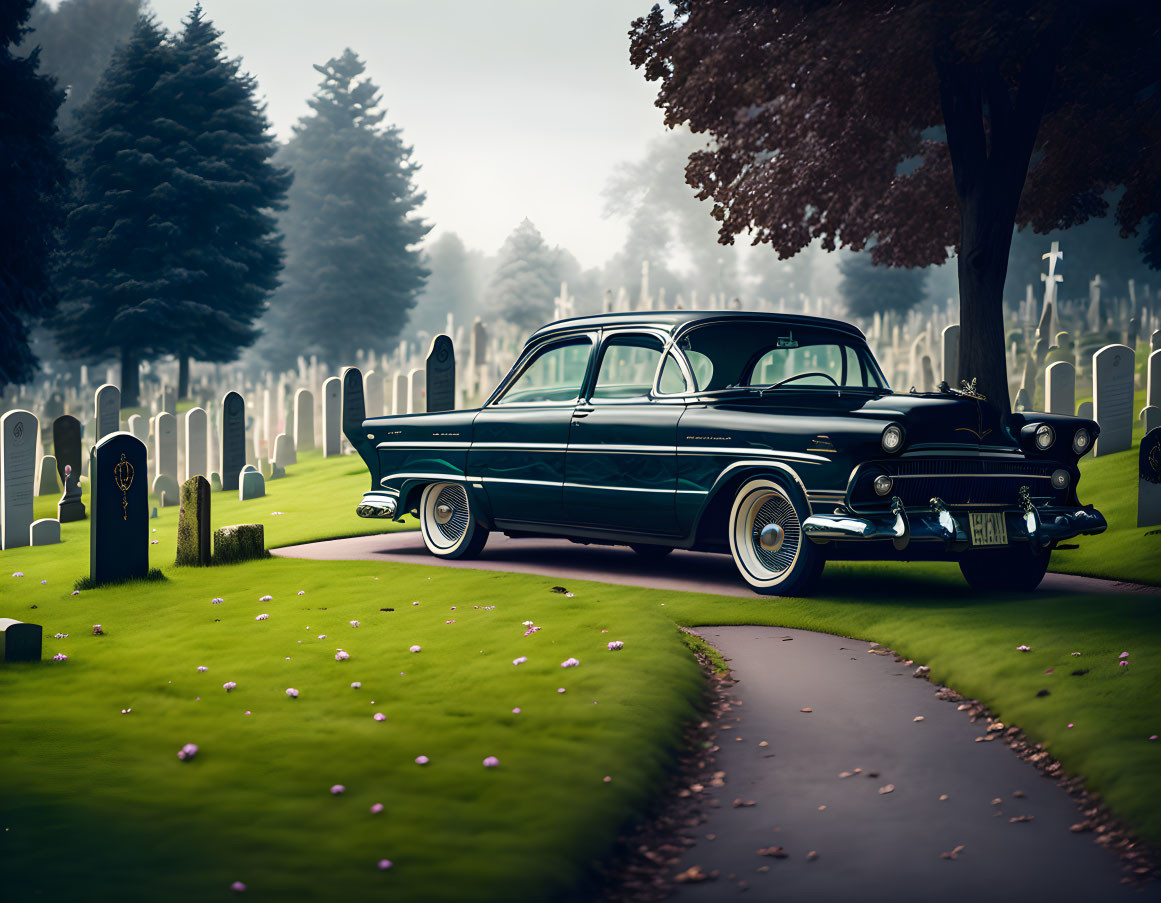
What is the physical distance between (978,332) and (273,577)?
342 inches

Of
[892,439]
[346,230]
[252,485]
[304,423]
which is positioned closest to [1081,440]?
[892,439]

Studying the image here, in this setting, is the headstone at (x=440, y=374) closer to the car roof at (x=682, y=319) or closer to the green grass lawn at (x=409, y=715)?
the car roof at (x=682, y=319)

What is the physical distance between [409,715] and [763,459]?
338 cm

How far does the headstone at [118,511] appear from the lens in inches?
382

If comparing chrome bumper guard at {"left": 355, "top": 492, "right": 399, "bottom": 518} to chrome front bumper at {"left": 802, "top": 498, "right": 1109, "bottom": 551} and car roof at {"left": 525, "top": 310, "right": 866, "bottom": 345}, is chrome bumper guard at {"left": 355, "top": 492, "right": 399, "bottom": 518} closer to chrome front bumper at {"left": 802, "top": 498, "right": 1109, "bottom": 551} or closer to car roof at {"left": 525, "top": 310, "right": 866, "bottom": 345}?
car roof at {"left": 525, "top": 310, "right": 866, "bottom": 345}

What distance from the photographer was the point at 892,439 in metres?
7.71

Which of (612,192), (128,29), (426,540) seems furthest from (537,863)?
(612,192)

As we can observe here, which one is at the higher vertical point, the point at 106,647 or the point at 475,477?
the point at 475,477

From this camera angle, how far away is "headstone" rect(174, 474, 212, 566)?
10555 mm

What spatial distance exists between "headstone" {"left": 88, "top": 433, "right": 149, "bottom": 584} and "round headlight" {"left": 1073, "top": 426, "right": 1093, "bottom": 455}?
6.98 m

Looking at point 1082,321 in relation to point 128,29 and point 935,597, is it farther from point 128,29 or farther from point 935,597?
point 128,29

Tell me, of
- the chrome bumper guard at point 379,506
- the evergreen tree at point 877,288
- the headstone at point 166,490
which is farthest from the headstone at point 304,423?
the evergreen tree at point 877,288

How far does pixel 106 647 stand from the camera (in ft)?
24.7

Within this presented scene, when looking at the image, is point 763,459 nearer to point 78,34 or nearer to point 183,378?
point 183,378
